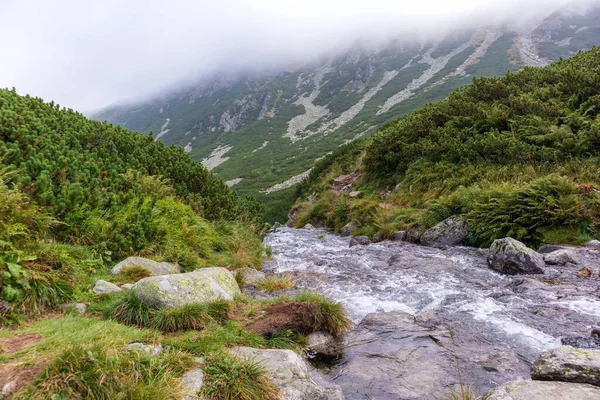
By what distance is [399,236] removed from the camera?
15.0 meters

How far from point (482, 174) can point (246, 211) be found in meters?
11.0

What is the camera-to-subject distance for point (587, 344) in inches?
202

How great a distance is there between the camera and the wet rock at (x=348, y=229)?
19.0m

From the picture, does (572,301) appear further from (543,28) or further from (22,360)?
(543,28)

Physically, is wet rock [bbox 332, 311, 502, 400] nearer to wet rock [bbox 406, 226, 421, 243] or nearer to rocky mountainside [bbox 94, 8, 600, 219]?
wet rock [bbox 406, 226, 421, 243]

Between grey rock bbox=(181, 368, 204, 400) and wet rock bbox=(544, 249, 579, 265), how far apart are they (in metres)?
9.36

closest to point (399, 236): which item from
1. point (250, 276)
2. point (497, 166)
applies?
point (497, 166)

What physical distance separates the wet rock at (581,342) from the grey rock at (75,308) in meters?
7.47

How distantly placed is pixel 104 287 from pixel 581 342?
25.9 feet

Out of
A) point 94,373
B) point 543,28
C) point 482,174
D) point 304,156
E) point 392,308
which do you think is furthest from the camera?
point 543,28

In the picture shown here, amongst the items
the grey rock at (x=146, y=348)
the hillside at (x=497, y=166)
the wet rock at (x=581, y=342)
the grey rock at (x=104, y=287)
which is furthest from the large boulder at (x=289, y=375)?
the hillside at (x=497, y=166)

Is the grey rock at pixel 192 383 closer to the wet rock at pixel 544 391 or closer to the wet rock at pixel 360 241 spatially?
the wet rock at pixel 544 391

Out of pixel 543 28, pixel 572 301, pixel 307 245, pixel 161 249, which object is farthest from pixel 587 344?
pixel 543 28

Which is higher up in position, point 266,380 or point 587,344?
point 266,380
